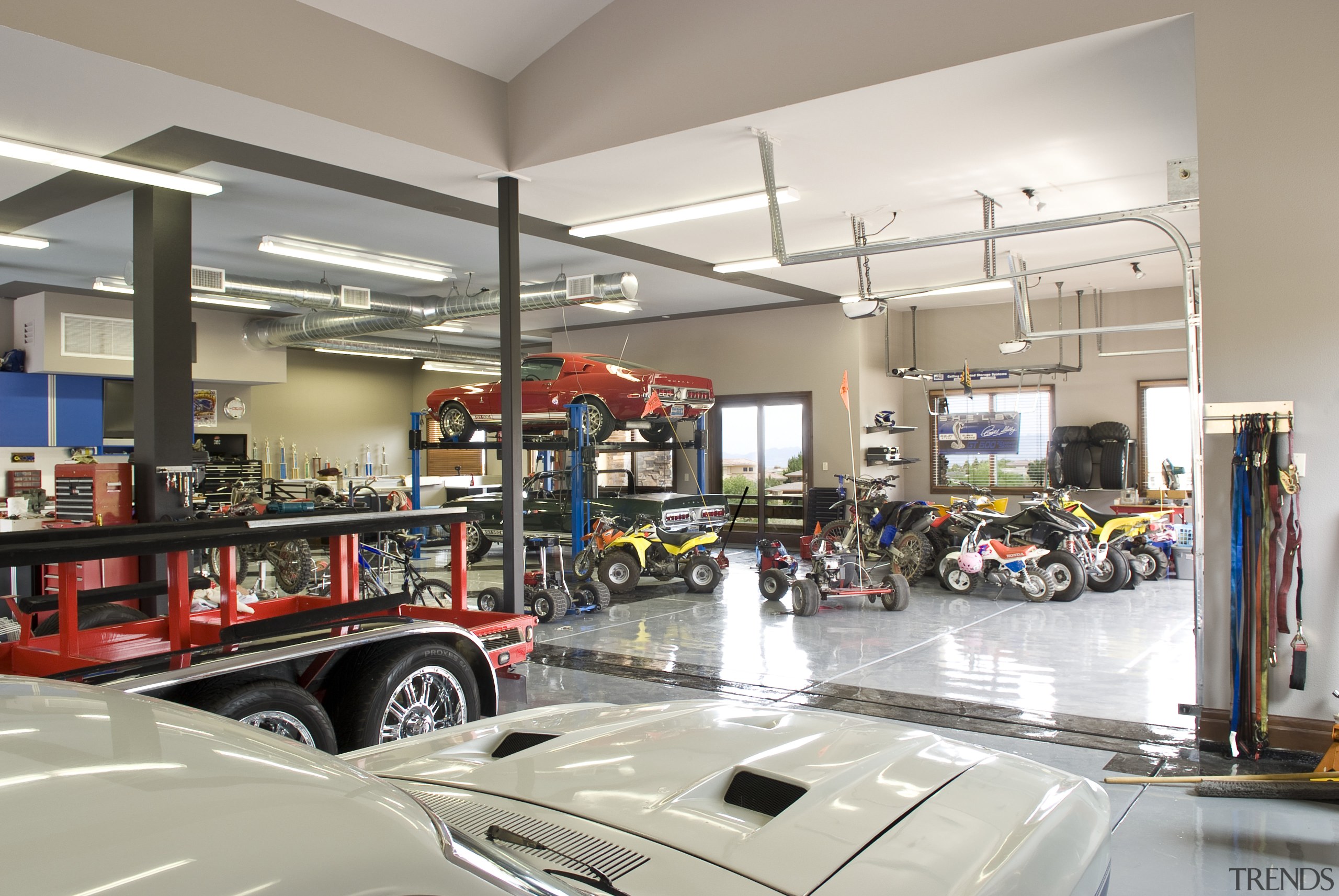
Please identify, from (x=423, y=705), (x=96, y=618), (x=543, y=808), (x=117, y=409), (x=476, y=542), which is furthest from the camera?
(x=117, y=409)

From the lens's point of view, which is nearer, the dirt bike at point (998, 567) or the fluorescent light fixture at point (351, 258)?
the fluorescent light fixture at point (351, 258)

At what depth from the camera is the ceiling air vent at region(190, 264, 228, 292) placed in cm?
852

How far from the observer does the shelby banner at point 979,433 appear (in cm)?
1270

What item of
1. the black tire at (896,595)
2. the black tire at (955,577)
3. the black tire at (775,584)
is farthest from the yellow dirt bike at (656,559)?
the black tire at (955,577)

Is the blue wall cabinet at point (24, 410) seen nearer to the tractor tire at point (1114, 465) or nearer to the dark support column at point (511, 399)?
the dark support column at point (511, 399)

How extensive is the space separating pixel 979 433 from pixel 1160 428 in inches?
93.5

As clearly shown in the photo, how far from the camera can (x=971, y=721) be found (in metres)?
4.95

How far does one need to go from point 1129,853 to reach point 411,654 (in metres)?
2.81

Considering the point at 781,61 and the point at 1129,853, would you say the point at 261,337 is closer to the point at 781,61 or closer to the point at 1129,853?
the point at 781,61

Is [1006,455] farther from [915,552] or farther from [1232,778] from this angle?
[1232,778]

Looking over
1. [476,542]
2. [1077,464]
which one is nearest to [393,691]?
[476,542]

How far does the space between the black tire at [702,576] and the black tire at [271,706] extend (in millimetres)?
6581

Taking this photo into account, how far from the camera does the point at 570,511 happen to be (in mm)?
10602

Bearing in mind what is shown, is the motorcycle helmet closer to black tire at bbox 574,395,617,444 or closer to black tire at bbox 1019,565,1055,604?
black tire at bbox 1019,565,1055,604
